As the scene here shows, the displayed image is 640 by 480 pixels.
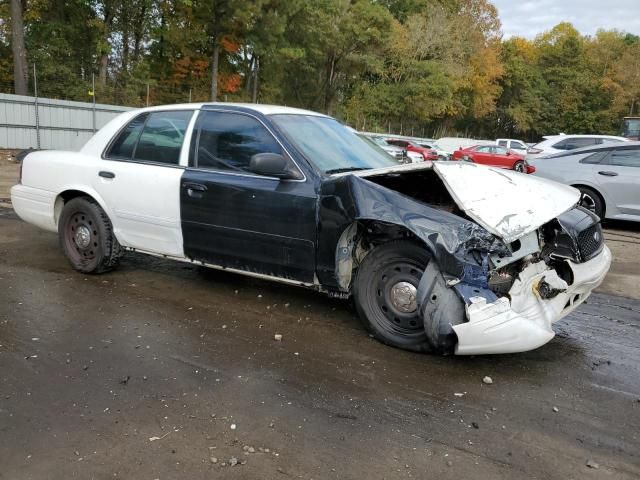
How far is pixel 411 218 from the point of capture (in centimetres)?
360

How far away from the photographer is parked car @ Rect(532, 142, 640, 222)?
9.22 meters

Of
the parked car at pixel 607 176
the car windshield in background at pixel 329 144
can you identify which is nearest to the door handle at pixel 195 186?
the car windshield in background at pixel 329 144

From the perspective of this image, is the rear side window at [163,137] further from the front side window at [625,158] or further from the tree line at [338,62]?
the tree line at [338,62]

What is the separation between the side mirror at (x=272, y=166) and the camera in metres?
4.01

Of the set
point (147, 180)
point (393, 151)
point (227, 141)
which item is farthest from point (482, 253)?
point (393, 151)

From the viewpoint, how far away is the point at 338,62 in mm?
44375

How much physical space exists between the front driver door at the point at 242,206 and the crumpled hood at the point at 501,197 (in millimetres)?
606

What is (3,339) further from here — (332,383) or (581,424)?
(581,424)

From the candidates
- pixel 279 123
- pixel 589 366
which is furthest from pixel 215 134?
pixel 589 366

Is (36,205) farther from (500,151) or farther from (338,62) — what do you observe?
(338,62)

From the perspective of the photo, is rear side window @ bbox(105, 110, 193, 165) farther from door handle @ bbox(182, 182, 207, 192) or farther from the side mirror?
the side mirror

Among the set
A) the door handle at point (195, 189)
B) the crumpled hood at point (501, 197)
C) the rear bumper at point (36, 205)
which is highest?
the crumpled hood at point (501, 197)

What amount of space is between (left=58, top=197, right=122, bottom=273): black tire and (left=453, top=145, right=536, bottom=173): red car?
2125 centimetres

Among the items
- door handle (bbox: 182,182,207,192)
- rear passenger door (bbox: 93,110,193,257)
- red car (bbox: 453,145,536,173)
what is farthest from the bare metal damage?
red car (bbox: 453,145,536,173)
